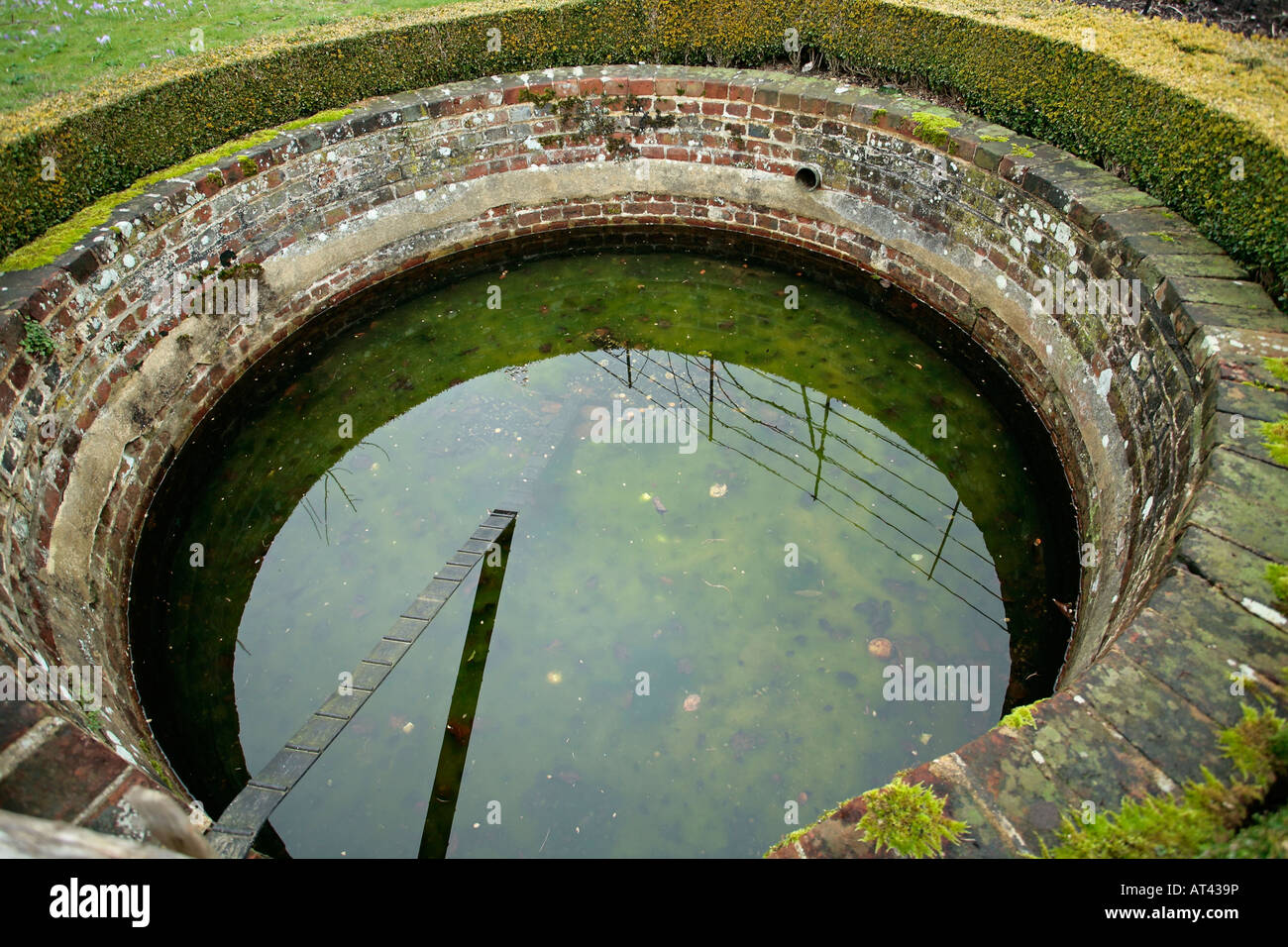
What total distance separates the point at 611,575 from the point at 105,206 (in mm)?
4493

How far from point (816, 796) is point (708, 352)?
3.72 metres

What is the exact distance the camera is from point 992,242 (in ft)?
19.8

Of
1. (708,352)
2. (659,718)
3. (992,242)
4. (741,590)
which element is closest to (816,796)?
(659,718)

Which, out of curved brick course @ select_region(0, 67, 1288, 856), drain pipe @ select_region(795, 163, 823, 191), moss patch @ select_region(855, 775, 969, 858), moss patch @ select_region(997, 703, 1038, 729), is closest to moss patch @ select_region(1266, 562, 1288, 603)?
curved brick course @ select_region(0, 67, 1288, 856)

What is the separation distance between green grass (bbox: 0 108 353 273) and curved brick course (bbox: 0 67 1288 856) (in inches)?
6.5

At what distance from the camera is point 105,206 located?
5.56 metres

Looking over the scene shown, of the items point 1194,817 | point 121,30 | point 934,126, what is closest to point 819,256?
point 934,126

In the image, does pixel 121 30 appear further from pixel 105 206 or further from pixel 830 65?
pixel 830 65

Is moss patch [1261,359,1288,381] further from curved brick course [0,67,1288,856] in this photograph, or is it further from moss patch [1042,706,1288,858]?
moss patch [1042,706,1288,858]

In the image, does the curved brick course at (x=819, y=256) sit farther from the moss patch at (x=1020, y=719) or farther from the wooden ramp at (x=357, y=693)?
the wooden ramp at (x=357, y=693)

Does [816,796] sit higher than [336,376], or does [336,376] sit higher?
[336,376]

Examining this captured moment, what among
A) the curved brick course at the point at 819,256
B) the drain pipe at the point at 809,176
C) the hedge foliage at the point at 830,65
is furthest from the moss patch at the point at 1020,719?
the drain pipe at the point at 809,176

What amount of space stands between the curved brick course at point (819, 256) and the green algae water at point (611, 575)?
15.7 inches
